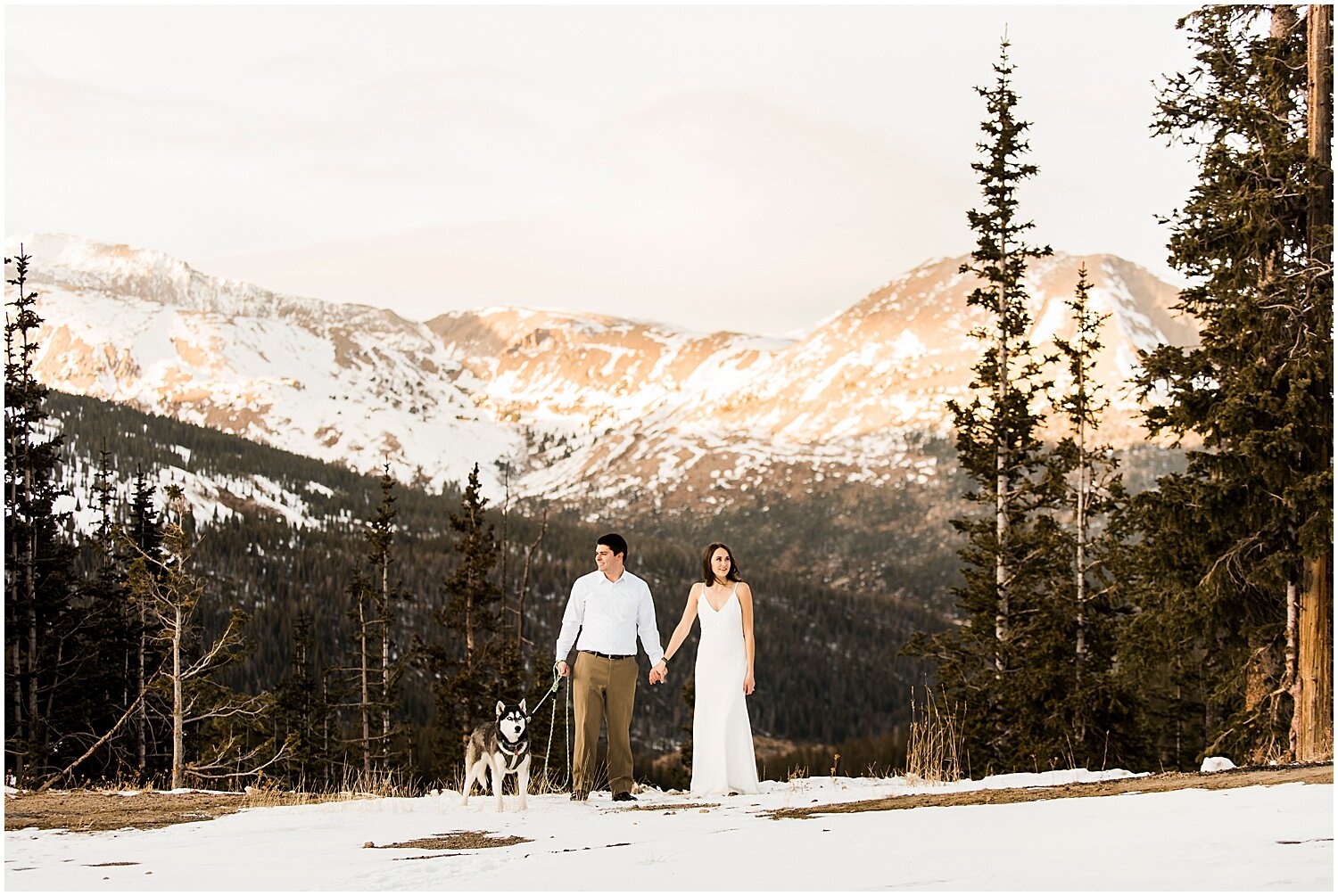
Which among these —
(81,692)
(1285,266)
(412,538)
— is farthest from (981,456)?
(412,538)

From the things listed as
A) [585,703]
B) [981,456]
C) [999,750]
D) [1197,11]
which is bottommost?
[999,750]

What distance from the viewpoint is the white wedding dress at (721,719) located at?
1212 cm

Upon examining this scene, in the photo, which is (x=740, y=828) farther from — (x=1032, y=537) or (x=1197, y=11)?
(x=1032, y=537)

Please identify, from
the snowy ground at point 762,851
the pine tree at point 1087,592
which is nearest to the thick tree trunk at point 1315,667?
the pine tree at point 1087,592

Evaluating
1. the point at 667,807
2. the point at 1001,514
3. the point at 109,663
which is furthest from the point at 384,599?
the point at 667,807

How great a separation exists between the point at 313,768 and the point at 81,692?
19554 millimetres

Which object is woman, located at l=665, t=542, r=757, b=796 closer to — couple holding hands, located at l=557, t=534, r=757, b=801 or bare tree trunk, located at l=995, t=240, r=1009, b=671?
couple holding hands, located at l=557, t=534, r=757, b=801

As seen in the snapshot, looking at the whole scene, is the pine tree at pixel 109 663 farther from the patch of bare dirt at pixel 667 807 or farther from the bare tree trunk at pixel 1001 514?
the patch of bare dirt at pixel 667 807

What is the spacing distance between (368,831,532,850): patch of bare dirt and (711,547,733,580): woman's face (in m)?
3.52

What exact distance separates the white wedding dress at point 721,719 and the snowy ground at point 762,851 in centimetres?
205

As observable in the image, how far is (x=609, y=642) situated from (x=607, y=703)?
593 mm

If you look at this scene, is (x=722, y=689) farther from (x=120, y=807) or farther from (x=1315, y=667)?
(x=1315, y=667)

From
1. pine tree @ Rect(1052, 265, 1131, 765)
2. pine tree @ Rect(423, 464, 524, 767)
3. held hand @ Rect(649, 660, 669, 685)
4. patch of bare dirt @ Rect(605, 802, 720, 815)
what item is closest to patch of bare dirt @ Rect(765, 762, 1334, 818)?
patch of bare dirt @ Rect(605, 802, 720, 815)

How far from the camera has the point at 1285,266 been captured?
17109 mm
